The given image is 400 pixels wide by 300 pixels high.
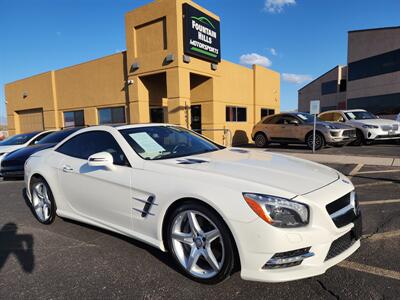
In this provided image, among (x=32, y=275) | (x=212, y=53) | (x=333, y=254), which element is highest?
(x=212, y=53)

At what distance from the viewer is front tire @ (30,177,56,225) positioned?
171 inches

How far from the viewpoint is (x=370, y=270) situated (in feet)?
9.31

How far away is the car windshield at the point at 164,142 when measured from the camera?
3445mm

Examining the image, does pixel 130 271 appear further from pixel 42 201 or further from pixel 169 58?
pixel 169 58

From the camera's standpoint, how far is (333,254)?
243cm

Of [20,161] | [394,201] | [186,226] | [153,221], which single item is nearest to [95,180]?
[153,221]

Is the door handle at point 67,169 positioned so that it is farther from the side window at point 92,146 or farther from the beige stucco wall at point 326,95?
the beige stucco wall at point 326,95

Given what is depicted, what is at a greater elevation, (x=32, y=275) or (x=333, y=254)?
(x=333, y=254)

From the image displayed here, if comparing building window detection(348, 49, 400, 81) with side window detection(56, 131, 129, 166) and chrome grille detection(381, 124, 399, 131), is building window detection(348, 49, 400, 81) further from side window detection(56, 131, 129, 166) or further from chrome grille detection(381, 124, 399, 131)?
side window detection(56, 131, 129, 166)

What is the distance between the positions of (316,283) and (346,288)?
239 millimetres

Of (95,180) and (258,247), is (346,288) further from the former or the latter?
(95,180)

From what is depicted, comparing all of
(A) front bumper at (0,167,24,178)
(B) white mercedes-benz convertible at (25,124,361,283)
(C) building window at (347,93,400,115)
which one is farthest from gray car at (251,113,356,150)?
(C) building window at (347,93,400,115)

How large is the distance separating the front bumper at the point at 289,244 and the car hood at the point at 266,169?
9.2 inches

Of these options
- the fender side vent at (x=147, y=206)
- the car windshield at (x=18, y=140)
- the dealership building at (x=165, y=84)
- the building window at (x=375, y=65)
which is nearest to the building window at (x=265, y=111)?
the dealership building at (x=165, y=84)
